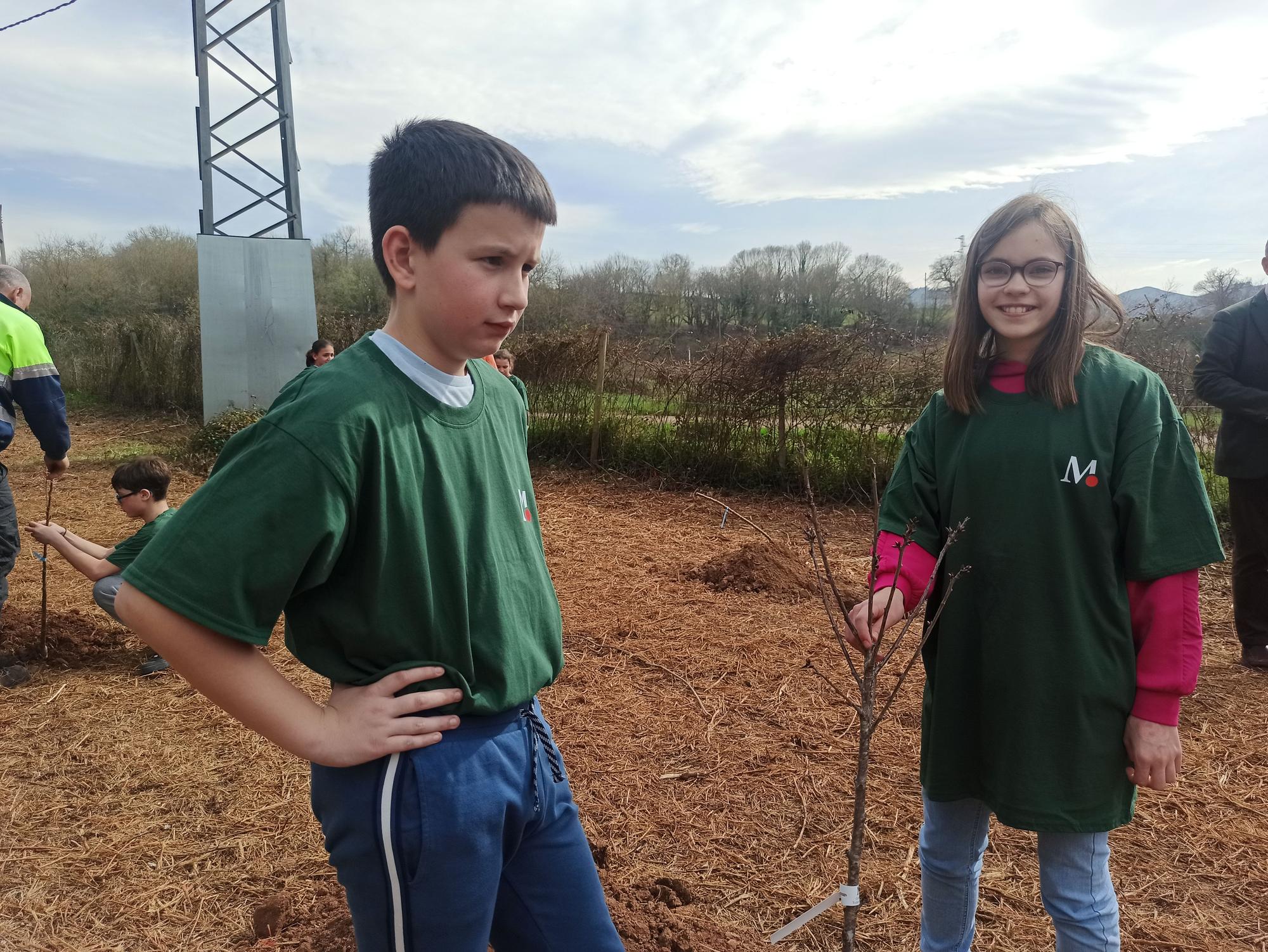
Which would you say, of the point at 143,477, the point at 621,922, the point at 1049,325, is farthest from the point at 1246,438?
the point at 143,477

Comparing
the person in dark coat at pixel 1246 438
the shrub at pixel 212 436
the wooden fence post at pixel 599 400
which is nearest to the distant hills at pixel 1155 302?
the person in dark coat at pixel 1246 438

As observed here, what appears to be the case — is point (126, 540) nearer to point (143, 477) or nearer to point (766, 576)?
point (143, 477)

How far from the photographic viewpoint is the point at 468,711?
1.19m

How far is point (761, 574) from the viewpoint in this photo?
20.1 feet

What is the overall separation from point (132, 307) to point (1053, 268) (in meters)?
30.3

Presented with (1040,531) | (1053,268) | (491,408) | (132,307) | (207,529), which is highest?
(132,307)

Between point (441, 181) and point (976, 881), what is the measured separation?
1.93 meters

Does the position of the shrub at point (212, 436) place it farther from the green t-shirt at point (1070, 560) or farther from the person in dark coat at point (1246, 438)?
the green t-shirt at point (1070, 560)

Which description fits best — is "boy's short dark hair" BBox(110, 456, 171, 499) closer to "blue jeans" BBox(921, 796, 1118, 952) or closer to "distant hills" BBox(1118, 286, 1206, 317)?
"blue jeans" BBox(921, 796, 1118, 952)

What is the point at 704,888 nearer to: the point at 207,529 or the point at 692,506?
the point at 207,529

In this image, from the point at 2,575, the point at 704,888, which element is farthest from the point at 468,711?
the point at 2,575

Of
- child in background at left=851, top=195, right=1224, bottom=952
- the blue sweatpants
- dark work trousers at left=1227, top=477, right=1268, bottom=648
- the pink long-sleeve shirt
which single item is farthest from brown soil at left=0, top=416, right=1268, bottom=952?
the blue sweatpants

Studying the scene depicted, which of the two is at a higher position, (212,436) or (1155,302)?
(1155,302)

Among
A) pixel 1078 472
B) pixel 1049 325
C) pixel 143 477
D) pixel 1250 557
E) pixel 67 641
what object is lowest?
pixel 67 641
